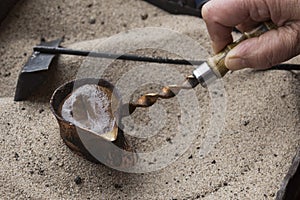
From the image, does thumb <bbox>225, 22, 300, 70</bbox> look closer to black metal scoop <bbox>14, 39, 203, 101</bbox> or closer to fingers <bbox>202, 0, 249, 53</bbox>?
fingers <bbox>202, 0, 249, 53</bbox>

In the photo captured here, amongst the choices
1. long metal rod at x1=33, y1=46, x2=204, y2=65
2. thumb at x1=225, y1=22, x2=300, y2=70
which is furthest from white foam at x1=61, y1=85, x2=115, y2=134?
thumb at x1=225, y1=22, x2=300, y2=70

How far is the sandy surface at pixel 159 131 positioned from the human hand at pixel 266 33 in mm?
218

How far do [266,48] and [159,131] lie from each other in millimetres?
349

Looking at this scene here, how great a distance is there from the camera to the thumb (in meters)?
1.05

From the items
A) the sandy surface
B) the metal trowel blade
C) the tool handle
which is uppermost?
the tool handle

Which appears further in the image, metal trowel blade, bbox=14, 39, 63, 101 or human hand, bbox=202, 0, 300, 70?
metal trowel blade, bbox=14, 39, 63, 101

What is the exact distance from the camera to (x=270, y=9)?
1.06 metres

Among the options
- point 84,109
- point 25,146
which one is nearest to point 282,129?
point 84,109

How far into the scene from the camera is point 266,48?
1.05 metres

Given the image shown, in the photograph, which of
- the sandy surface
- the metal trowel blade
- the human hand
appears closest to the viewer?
the human hand

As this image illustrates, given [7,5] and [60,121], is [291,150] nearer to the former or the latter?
[60,121]

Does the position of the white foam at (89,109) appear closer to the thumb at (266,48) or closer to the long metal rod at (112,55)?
the long metal rod at (112,55)

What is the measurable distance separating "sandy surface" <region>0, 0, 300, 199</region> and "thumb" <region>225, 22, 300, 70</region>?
0.22 meters

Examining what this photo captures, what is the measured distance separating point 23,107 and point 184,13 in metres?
0.47
